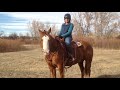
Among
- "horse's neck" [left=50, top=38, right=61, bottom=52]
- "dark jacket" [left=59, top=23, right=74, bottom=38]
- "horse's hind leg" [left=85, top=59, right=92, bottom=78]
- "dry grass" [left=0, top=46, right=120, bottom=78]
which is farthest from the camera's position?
"horse's hind leg" [left=85, top=59, right=92, bottom=78]

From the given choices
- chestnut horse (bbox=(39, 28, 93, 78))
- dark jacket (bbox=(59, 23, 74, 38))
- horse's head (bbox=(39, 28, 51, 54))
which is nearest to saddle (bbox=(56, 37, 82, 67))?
chestnut horse (bbox=(39, 28, 93, 78))

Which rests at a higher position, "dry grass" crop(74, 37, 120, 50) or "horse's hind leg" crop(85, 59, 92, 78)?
"dry grass" crop(74, 37, 120, 50)

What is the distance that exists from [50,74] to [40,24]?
0.98 m

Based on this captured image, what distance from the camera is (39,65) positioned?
941cm

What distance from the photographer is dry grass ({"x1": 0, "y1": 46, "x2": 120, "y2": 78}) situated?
927 centimetres

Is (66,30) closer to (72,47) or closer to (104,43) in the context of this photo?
(72,47)

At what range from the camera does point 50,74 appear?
359 inches

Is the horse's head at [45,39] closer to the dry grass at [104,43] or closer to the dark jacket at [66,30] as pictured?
the dark jacket at [66,30]

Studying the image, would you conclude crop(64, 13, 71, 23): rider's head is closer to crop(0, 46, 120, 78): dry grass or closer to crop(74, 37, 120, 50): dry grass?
crop(74, 37, 120, 50): dry grass

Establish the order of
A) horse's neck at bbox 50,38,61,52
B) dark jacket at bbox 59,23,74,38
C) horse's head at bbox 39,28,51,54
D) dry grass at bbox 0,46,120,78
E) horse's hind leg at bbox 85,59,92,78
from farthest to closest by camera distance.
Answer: horse's hind leg at bbox 85,59,92,78
dry grass at bbox 0,46,120,78
dark jacket at bbox 59,23,74,38
horse's neck at bbox 50,38,61,52
horse's head at bbox 39,28,51,54

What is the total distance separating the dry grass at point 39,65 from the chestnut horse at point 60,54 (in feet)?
0.37

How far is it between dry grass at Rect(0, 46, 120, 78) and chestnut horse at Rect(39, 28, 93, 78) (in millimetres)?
114
